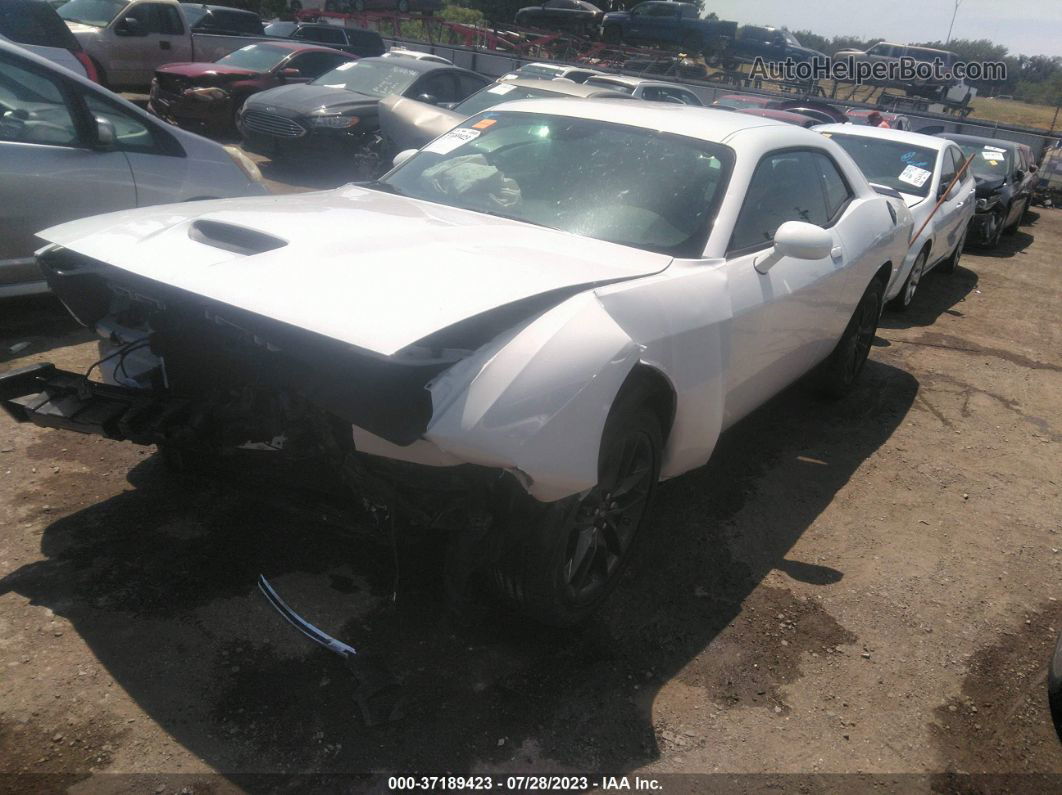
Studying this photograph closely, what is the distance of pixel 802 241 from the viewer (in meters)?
3.38

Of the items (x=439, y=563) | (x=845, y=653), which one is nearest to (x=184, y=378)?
(x=439, y=563)

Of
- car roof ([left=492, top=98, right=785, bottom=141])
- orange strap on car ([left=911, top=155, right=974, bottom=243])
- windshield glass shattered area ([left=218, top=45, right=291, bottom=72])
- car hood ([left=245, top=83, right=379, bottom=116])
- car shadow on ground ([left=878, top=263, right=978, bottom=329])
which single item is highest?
car roof ([left=492, top=98, right=785, bottom=141])

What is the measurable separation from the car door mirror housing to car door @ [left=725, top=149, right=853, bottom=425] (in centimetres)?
14

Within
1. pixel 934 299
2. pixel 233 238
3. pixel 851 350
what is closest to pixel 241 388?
pixel 233 238

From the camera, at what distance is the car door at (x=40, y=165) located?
15.5ft

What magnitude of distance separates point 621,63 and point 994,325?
1876cm

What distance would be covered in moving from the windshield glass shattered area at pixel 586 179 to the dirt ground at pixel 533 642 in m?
1.34

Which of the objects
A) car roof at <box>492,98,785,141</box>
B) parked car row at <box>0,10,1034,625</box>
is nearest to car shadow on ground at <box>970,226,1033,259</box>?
parked car row at <box>0,10,1034,625</box>

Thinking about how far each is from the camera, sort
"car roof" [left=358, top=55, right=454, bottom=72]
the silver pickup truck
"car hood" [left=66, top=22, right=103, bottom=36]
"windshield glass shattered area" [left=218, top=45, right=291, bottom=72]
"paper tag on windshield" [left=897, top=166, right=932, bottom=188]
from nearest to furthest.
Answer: "paper tag on windshield" [left=897, top=166, right=932, bottom=188], "car roof" [left=358, top=55, right=454, bottom=72], "windshield glass shattered area" [left=218, top=45, right=291, bottom=72], "car hood" [left=66, top=22, right=103, bottom=36], the silver pickup truck

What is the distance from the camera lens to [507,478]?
8.09ft

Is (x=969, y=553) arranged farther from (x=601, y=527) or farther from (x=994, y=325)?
(x=994, y=325)

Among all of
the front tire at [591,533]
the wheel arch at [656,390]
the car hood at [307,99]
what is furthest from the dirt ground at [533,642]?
the car hood at [307,99]

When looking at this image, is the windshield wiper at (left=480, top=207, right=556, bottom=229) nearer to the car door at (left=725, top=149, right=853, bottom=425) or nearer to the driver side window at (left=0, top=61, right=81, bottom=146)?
the car door at (left=725, top=149, right=853, bottom=425)

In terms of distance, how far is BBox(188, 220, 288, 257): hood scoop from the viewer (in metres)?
2.71
